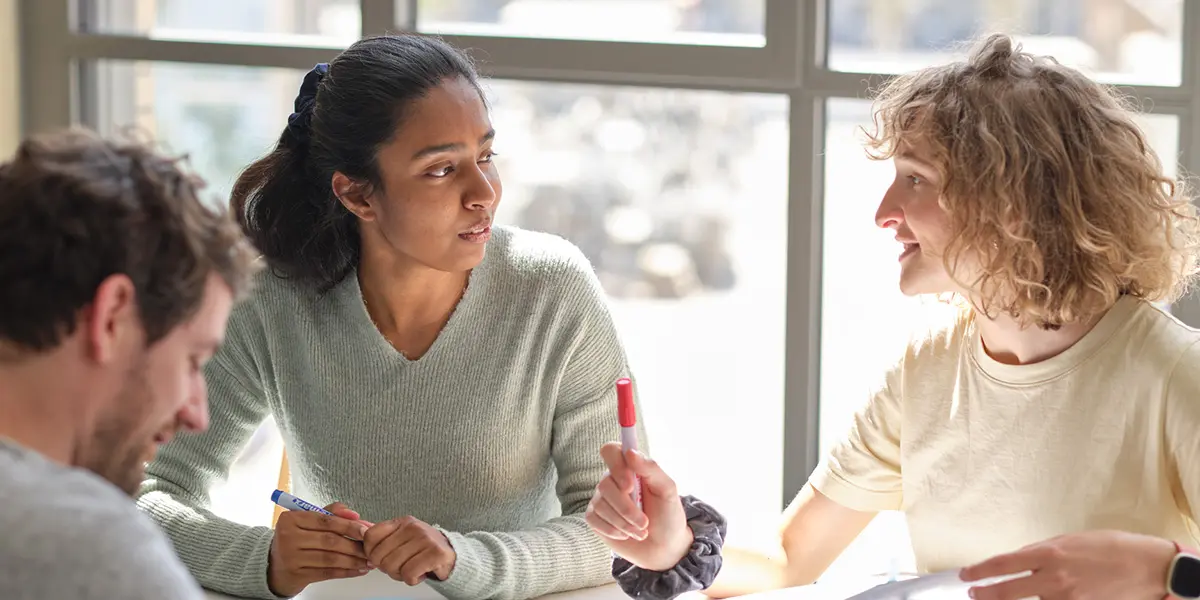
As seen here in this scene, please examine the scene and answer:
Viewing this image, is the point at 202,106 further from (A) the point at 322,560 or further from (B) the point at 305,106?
(A) the point at 322,560

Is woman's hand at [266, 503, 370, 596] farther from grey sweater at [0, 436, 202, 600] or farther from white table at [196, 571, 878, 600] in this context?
grey sweater at [0, 436, 202, 600]

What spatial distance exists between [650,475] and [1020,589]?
1.38 feet

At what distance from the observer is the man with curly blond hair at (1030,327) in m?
1.44

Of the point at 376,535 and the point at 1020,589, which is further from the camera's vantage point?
the point at 376,535

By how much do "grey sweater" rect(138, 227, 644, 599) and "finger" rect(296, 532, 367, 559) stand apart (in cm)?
27

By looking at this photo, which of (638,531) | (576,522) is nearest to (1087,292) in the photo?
(638,531)

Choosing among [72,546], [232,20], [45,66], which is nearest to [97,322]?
[72,546]

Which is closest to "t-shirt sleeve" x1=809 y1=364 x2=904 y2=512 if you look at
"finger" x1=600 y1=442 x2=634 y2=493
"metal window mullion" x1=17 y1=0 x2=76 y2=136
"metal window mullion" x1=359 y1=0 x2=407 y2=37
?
"finger" x1=600 y1=442 x2=634 y2=493

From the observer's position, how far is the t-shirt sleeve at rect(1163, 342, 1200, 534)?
1.39m

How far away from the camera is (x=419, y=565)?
1.46 m

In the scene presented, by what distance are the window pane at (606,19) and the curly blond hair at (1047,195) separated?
0.99m

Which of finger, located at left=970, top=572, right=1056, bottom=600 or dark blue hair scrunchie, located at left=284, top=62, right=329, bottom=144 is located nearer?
finger, located at left=970, top=572, right=1056, bottom=600

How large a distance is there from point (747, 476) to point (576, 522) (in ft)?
3.53

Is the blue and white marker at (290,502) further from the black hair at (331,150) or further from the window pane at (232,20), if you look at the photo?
the window pane at (232,20)
